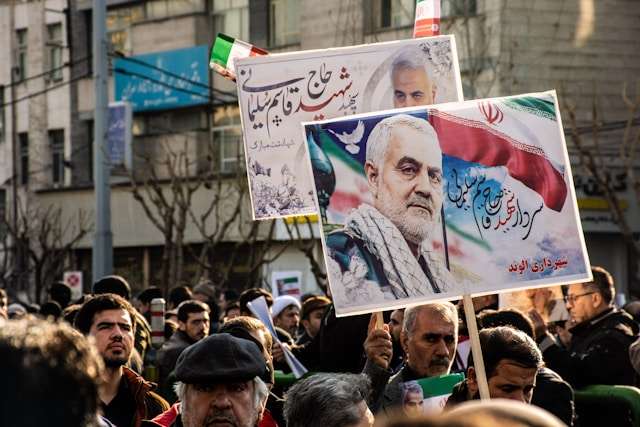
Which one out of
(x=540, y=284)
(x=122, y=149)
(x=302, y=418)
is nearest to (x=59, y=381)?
(x=302, y=418)

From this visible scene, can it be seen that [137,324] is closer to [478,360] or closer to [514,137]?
[514,137]

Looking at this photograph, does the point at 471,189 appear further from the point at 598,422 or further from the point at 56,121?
the point at 56,121

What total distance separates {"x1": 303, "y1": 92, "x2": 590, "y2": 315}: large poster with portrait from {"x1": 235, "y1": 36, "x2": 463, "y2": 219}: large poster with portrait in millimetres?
1630

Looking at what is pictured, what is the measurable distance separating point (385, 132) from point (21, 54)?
41700 millimetres

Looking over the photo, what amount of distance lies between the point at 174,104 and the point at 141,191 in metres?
3.12

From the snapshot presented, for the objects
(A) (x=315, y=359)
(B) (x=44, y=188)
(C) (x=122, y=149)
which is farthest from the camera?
(B) (x=44, y=188)

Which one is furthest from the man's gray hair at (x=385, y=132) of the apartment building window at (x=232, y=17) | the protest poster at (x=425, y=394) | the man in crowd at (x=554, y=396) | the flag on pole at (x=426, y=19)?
the apartment building window at (x=232, y=17)

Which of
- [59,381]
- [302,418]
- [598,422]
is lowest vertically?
[598,422]

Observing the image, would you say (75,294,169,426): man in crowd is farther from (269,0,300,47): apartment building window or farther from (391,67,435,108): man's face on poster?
(269,0,300,47): apartment building window

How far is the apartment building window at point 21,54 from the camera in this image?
4672 centimetres

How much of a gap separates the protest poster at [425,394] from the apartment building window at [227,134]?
106ft

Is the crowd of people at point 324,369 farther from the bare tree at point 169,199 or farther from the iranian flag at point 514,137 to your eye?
the bare tree at point 169,199

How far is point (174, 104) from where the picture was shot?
40.2 m

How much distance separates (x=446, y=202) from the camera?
658 cm
